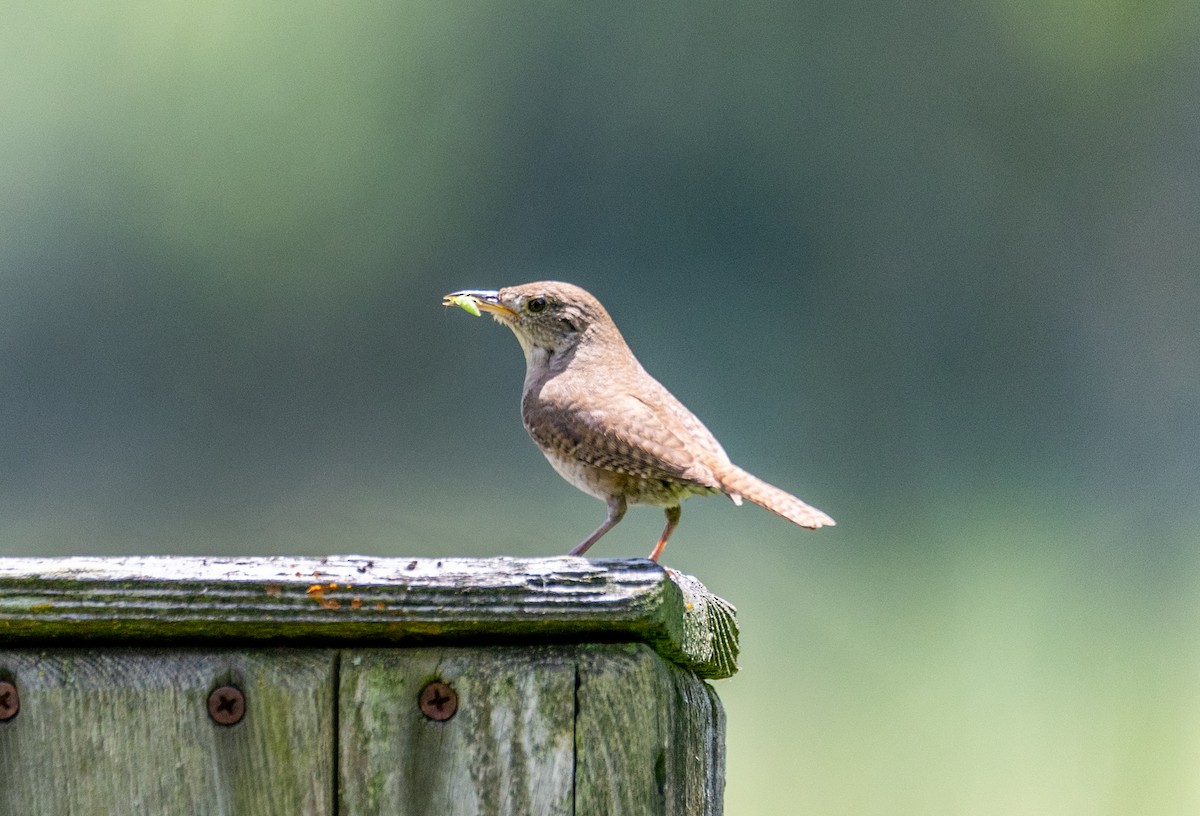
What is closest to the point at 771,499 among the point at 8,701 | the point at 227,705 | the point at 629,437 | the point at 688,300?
the point at 629,437

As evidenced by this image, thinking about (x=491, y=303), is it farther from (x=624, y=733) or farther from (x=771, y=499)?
(x=624, y=733)

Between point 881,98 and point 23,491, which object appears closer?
point 23,491

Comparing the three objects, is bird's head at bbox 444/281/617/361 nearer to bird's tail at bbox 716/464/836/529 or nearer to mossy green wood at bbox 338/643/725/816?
bird's tail at bbox 716/464/836/529

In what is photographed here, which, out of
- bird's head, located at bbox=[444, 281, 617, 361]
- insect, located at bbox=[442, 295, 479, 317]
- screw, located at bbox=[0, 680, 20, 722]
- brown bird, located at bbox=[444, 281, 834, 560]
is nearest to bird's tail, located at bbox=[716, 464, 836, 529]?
brown bird, located at bbox=[444, 281, 834, 560]

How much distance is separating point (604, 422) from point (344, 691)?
74.6 inches

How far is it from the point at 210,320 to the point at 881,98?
5.21 metres

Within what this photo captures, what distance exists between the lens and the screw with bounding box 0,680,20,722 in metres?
1.87

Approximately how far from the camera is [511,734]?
72.3 inches

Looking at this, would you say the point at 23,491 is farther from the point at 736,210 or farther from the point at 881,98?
the point at 881,98

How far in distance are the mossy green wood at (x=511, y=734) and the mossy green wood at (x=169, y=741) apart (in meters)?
0.05

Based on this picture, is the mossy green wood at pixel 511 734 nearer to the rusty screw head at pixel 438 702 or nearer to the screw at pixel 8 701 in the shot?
the rusty screw head at pixel 438 702

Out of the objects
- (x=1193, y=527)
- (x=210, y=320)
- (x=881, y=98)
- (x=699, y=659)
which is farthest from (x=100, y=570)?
(x=881, y=98)

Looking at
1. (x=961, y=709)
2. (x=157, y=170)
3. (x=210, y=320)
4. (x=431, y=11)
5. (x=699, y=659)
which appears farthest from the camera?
(x=431, y=11)

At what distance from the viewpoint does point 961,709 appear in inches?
290
